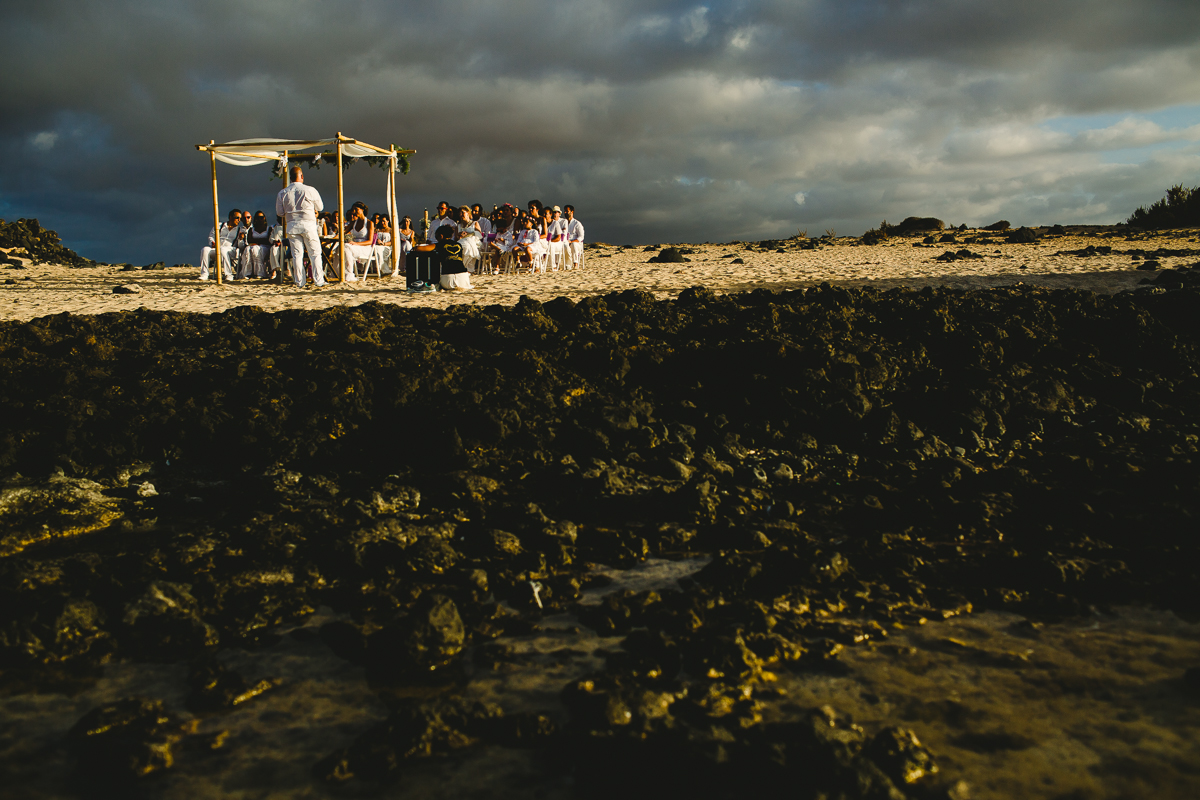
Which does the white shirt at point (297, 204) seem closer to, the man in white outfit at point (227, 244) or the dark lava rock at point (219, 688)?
the man in white outfit at point (227, 244)

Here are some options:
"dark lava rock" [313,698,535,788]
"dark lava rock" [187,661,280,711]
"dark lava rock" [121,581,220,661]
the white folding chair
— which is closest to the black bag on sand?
the white folding chair

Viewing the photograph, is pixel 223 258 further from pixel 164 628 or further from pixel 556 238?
pixel 164 628

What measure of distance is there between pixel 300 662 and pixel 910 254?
21638 millimetres

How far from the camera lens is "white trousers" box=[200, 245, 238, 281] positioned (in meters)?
16.2

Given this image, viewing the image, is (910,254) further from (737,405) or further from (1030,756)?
(1030,756)

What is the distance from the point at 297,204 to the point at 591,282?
5.31 meters

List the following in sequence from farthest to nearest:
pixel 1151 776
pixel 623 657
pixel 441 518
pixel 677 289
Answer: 1. pixel 677 289
2. pixel 441 518
3. pixel 623 657
4. pixel 1151 776

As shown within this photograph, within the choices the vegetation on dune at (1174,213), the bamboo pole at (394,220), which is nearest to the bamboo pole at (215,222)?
the bamboo pole at (394,220)

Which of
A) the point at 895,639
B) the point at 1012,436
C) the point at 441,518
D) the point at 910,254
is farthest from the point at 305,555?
the point at 910,254

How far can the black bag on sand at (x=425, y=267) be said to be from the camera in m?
12.7

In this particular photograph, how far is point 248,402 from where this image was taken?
5625mm

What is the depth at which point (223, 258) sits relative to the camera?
17.5 meters

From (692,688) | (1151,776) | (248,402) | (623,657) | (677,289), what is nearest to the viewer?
(1151,776)

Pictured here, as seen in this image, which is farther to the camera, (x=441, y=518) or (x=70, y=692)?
(x=441, y=518)
